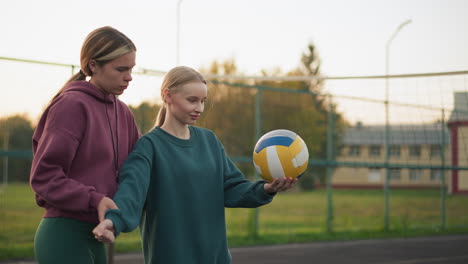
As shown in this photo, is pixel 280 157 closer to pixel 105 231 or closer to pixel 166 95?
pixel 166 95

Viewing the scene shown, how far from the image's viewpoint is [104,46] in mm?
2680

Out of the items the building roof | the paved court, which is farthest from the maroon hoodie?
the building roof

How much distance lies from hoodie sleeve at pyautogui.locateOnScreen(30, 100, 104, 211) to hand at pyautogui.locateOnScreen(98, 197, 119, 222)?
2 centimetres

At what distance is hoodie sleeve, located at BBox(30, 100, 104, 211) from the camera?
2.47 meters

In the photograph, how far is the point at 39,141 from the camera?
2.60 m

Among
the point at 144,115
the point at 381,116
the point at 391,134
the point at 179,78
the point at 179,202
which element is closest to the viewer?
the point at 179,202

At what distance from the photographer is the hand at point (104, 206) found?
244 cm

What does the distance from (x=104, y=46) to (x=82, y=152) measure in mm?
476

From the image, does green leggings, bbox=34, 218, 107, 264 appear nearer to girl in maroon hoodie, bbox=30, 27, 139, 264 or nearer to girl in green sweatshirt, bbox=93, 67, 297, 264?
girl in maroon hoodie, bbox=30, 27, 139, 264

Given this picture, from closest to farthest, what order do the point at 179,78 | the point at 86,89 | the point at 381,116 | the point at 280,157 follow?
1. the point at 86,89
2. the point at 179,78
3. the point at 280,157
4. the point at 381,116

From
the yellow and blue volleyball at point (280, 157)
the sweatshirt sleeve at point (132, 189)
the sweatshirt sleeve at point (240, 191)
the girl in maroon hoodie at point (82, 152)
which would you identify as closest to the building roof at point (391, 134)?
the yellow and blue volleyball at point (280, 157)

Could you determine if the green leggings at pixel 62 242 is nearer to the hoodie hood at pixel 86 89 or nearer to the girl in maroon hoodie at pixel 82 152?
the girl in maroon hoodie at pixel 82 152

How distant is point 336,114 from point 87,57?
9.86m

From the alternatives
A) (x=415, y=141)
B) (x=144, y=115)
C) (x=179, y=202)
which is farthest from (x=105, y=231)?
(x=415, y=141)
